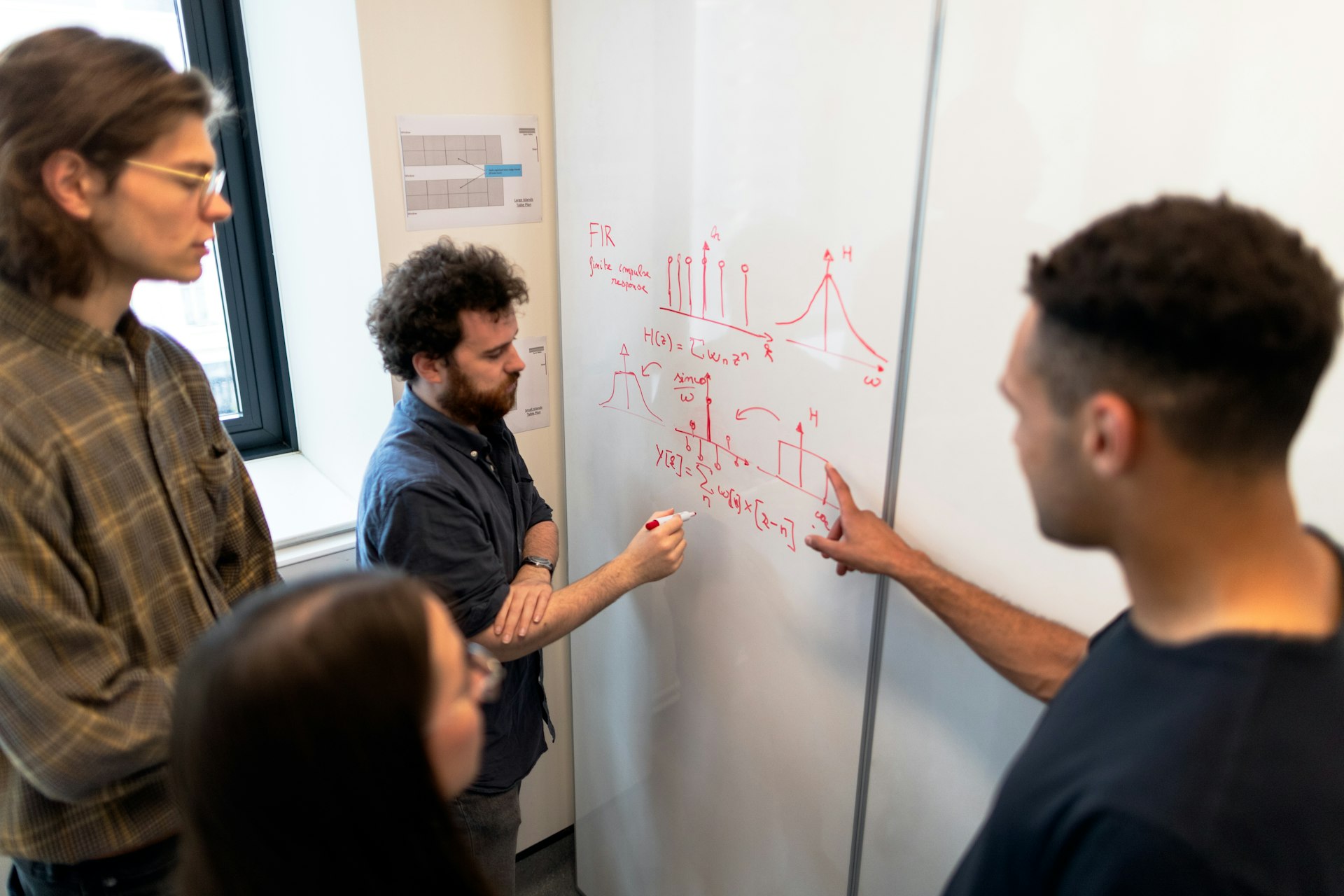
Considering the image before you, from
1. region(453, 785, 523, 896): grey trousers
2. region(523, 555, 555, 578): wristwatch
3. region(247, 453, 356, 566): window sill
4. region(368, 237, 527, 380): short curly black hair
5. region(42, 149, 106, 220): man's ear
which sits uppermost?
region(42, 149, 106, 220): man's ear

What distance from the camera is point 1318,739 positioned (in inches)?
22.8

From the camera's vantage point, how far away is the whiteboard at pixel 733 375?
45.2 inches

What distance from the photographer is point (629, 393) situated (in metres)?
1.67

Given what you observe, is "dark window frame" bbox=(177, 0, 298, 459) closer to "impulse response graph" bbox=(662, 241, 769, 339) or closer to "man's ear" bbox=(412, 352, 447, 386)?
"man's ear" bbox=(412, 352, 447, 386)

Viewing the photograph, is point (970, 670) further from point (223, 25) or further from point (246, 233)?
point (223, 25)

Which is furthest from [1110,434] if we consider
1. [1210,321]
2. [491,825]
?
[491,825]

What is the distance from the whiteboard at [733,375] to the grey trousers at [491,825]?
0.36 metres

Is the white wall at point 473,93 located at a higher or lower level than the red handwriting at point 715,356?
higher

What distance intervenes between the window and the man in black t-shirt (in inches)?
75.4

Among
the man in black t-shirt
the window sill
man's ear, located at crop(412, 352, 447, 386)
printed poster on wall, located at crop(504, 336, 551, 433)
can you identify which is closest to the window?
the window sill

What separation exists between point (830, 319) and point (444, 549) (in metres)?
0.66

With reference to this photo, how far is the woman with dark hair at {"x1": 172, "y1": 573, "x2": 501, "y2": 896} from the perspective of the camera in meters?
0.63

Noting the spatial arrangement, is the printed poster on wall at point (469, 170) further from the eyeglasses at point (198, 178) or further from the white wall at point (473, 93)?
the eyeglasses at point (198, 178)

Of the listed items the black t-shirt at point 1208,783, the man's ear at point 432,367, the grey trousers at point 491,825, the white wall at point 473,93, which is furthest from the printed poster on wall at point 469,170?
the black t-shirt at point 1208,783
